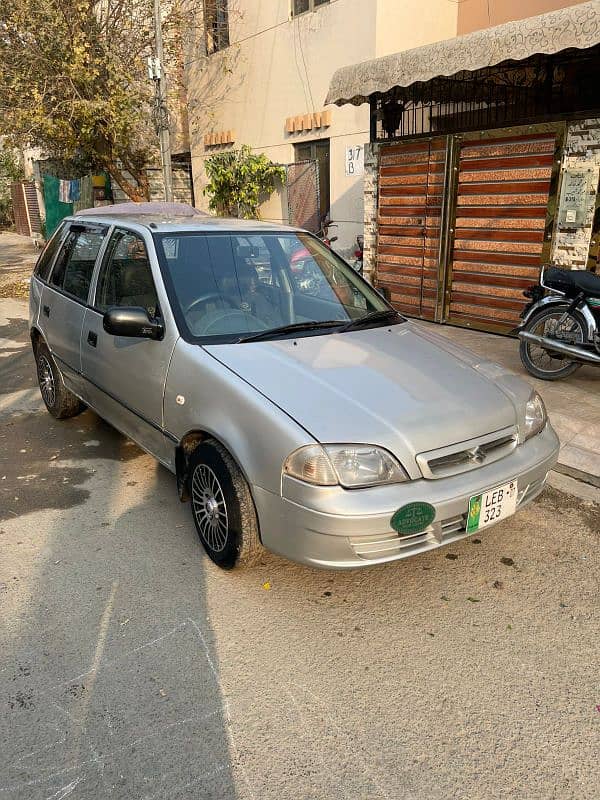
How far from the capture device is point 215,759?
83.4 inches

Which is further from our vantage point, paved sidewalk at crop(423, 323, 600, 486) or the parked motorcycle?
the parked motorcycle

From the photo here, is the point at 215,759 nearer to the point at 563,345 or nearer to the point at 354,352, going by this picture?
the point at 354,352

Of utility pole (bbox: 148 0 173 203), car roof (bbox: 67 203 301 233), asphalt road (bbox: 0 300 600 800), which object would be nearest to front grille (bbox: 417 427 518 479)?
asphalt road (bbox: 0 300 600 800)

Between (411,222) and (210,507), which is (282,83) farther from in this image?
(210,507)

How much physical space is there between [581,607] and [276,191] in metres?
12.2

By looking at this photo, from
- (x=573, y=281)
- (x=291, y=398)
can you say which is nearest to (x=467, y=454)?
(x=291, y=398)

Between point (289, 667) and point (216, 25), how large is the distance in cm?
1596

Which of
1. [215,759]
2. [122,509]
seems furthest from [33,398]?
[215,759]

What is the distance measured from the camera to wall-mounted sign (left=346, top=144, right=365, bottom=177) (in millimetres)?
10859

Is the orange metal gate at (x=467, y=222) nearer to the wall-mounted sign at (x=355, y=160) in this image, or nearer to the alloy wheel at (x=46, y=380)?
the wall-mounted sign at (x=355, y=160)

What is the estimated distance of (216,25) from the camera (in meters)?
14.8

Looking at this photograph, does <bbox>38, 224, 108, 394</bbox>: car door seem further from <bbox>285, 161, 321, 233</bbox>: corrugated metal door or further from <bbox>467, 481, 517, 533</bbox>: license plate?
<bbox>285, 161, 321, 233</bbox>: corrugated metal door

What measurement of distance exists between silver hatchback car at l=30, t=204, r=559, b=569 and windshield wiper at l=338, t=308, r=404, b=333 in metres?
0.02

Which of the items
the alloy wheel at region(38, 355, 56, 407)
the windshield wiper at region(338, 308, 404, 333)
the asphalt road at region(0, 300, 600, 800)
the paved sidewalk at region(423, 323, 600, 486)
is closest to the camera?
the asphalt road at region(0, 300, 600, 800)
